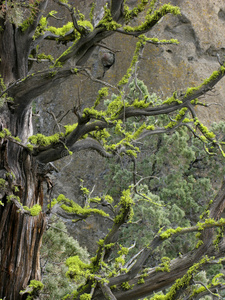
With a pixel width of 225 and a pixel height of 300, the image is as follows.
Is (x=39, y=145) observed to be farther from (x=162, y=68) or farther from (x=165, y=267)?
(x=162, y=68)

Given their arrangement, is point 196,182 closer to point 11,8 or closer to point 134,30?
point 134,30

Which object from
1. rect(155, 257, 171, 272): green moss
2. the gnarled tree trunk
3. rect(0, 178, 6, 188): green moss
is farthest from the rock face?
rect(155, 257, 171, 272): green moss

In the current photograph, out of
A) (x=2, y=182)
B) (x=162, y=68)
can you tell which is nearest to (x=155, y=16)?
(x=2, y=182)

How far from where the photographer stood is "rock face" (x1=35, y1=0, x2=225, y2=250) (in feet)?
48.1

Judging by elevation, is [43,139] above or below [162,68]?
below

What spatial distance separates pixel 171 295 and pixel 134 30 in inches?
126

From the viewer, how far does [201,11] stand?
15883 mm

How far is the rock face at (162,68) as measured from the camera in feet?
48.1

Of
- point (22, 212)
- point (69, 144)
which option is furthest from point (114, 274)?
point (69, 144)

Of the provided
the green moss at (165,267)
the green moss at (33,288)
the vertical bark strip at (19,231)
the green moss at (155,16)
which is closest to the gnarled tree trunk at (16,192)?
the vertical bark strip at (19,231)

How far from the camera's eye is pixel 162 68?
14875 millimetres

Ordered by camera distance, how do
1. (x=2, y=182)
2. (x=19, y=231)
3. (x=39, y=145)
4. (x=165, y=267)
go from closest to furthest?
(x=165, y=267), (x=2, y=182), (x=19, y=231), (x=39, y=145)

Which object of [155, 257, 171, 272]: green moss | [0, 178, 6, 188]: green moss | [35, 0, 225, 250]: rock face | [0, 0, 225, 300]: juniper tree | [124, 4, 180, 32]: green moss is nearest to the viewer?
[155, 257, 171, 272]: green moss

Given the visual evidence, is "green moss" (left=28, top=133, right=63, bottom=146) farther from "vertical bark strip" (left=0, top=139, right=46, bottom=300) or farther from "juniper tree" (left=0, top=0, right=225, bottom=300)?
"vertical bark strip" (left=0, top=139, right=46, bottom=300)
